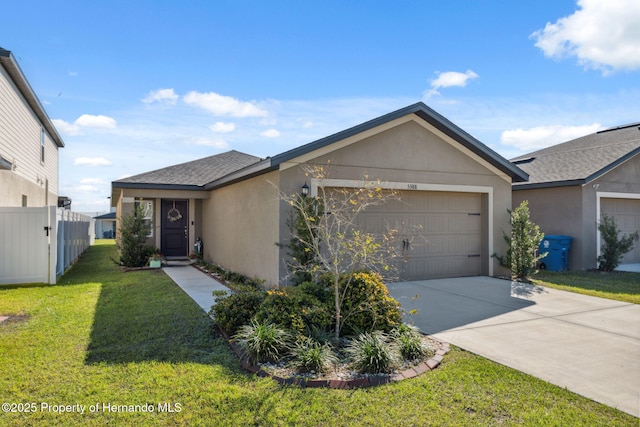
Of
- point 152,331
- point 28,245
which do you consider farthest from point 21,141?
point 152,331

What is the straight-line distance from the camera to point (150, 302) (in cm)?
771

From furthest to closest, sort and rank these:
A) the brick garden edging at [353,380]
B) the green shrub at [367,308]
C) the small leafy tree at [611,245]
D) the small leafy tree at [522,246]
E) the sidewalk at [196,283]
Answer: the small leafy tree at [611,245] < the small leafy tree at [522,246] < the sidewalk at [196,283] < the green shrub at [367,308] < the brick garden edging at [353,380]

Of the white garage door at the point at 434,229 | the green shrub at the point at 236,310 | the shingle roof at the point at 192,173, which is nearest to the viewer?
the green shrub at the point at 236,310

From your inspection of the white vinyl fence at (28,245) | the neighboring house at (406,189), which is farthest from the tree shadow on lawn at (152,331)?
the white vinyl fence at (28,245)

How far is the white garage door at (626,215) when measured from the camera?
1365 centimetres

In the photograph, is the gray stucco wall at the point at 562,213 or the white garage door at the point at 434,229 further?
the gray stucco wall at the point at 562,213

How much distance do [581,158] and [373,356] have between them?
1368 centimetres

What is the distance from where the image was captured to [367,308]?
5.39 meters

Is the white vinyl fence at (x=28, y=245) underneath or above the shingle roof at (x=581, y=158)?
underneath

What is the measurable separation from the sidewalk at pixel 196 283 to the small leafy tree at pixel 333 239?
1.83 meters

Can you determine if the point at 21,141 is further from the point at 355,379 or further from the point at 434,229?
the point at 355,379

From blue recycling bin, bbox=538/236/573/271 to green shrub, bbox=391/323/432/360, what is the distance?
960cm

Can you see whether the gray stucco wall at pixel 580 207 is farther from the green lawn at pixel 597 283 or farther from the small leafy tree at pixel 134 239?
the small leafy tree at pixel 134 239

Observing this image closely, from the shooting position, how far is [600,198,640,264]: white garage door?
13.6 metres
